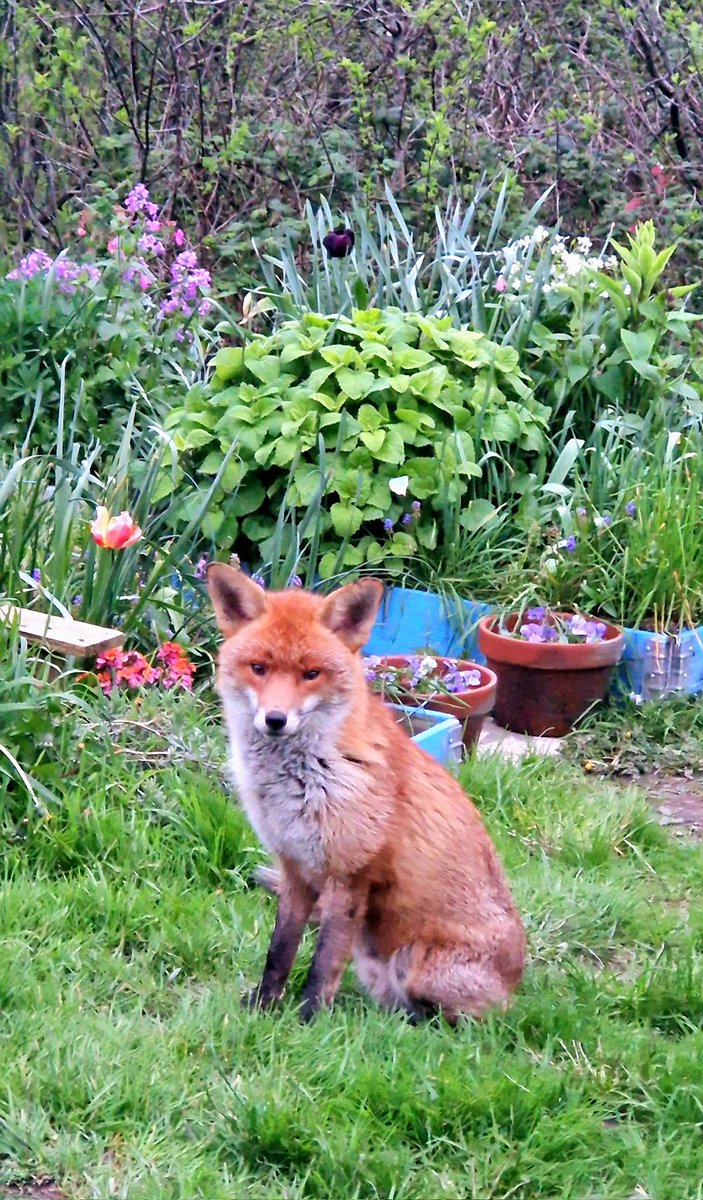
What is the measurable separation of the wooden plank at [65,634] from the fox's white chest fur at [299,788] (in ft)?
3.83

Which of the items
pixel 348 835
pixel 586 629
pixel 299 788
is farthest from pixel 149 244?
pixel 348 835

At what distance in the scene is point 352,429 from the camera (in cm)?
607

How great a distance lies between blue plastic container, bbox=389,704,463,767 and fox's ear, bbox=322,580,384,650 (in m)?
1.32

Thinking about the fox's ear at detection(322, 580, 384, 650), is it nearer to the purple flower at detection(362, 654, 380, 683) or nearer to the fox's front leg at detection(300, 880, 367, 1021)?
the fox's front leg at detection(300, 880, 367, 1021)

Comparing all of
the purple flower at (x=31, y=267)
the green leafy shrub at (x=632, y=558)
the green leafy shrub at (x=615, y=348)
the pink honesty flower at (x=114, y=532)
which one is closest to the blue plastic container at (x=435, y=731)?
the green leafy shrub at (x=632, y=558)

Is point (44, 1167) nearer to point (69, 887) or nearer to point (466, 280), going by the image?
point (69, 887)

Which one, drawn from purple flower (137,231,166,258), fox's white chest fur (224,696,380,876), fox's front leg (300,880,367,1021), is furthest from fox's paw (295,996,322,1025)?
purple flower (137,231,166,258)

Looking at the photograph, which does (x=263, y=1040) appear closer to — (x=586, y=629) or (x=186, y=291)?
(x=586, y=629)

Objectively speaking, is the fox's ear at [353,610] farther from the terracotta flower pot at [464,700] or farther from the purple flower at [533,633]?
the purple flower at [533,633]

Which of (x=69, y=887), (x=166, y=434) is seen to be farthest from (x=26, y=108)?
(x=69, y=887)

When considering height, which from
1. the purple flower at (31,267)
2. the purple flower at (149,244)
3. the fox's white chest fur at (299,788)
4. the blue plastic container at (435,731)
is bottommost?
the blue plastic container at (435,731)

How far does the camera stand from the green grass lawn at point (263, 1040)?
2.94m

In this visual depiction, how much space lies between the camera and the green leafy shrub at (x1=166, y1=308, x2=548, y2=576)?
6.04 metres

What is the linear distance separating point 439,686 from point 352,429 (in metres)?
1.38
